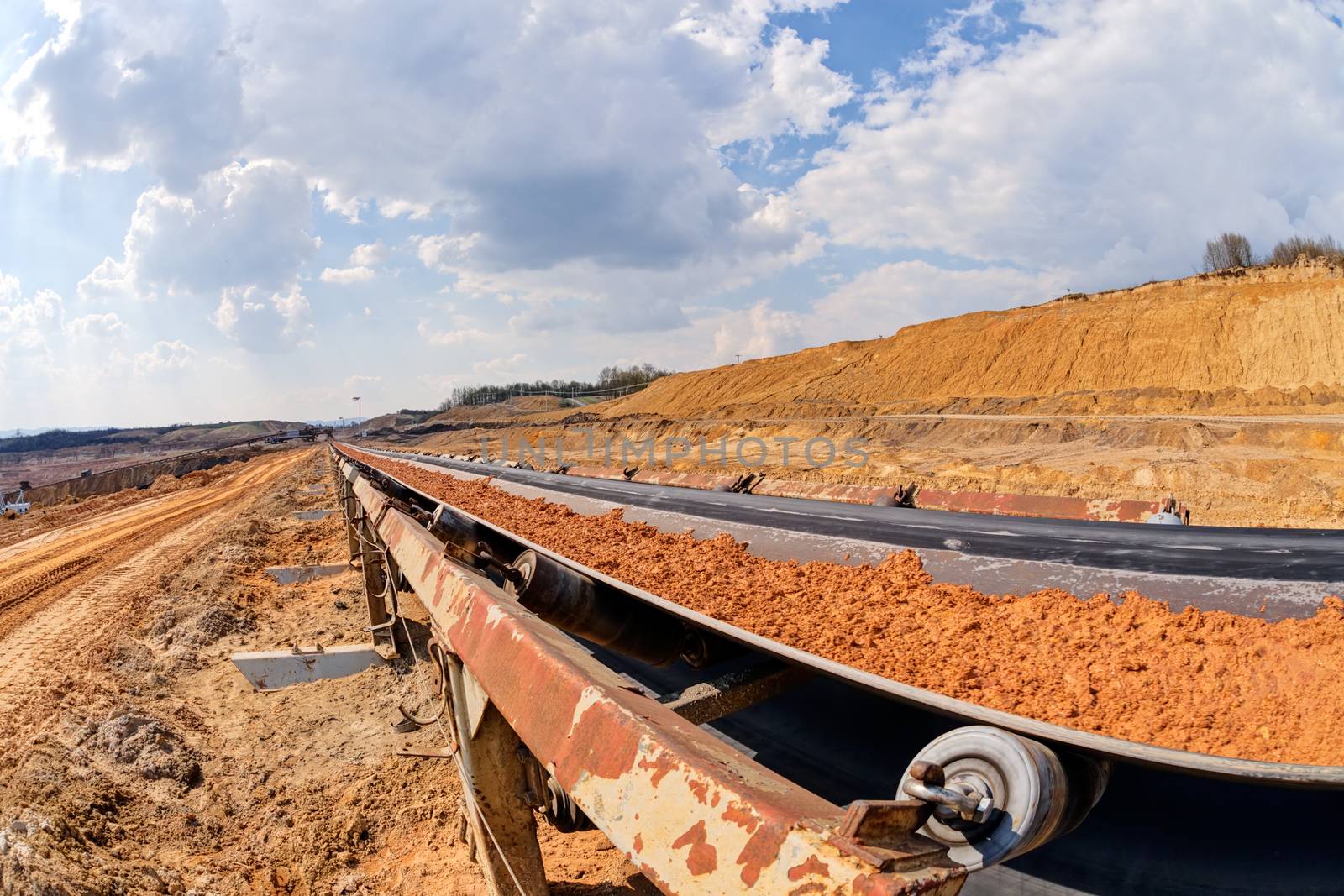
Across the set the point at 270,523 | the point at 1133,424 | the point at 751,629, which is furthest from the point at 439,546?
the point at 1133,424

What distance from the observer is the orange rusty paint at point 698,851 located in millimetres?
1328

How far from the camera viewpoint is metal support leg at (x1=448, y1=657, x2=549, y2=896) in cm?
263

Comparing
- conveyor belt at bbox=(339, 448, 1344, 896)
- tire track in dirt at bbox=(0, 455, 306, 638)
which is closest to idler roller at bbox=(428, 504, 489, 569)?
conveyor belt at bbox=(339, 448, 1344, 896)

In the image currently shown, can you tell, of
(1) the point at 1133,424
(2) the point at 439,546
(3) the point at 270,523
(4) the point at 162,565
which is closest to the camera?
(2) the point at 439,546

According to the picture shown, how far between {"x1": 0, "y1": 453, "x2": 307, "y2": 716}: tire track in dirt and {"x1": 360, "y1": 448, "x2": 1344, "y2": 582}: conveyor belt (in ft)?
25.8

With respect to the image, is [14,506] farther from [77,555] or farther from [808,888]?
[808,888]

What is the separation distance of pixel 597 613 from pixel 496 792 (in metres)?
1.15

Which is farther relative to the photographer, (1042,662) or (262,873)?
(262,873)

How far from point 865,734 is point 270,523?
19390 mm

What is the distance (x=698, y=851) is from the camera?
1.36m

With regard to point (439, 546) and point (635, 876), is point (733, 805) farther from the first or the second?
point (439, 546)

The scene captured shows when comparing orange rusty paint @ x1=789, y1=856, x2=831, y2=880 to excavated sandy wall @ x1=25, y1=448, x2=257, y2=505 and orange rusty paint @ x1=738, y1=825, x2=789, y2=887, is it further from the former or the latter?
excavated sandy wall @ x1=25, y1=448, x2=257, y2=505

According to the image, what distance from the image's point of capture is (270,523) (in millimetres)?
18469

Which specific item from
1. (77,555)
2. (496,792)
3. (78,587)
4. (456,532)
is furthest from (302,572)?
(496,792)
